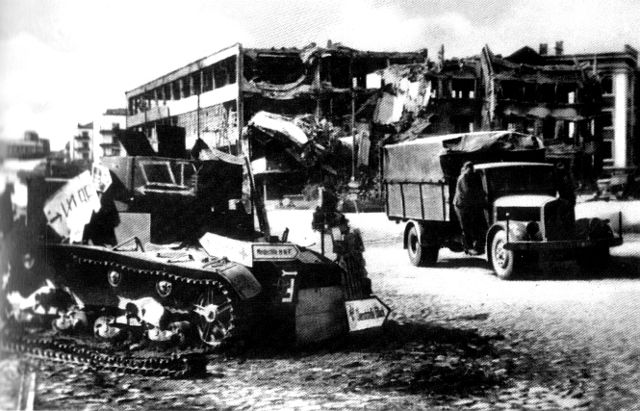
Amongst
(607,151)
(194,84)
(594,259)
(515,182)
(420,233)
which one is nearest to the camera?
(194,84)

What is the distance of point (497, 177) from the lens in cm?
815

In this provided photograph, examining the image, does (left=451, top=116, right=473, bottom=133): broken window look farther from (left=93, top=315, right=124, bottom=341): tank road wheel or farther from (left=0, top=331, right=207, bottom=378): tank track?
(left=93, top=315, right=124, bottom=341): tank road wheel

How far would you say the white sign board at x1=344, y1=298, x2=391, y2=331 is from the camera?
5273 millimetres

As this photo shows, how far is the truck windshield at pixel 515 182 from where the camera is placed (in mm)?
8055

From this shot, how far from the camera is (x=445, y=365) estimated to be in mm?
4809

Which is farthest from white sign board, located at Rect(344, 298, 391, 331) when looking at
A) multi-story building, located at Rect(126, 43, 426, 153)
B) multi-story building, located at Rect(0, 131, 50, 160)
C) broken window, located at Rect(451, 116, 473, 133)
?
broken window, located at Rect(451, 116, 473, 133)

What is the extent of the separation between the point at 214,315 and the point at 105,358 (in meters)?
0.87

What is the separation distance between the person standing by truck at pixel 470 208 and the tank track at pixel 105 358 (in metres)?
4.00

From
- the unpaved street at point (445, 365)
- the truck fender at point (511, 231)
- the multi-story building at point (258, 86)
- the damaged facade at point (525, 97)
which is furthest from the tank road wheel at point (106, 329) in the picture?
the truck fender at point (511, 231)

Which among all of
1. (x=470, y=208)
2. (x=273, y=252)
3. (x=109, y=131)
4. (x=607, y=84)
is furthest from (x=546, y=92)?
(x=109, y=131)

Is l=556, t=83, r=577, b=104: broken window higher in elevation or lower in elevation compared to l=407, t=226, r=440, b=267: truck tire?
higher

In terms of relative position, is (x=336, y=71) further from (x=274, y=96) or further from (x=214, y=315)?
(x=214, y=315)

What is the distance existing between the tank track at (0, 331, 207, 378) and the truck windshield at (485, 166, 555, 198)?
4562 mm

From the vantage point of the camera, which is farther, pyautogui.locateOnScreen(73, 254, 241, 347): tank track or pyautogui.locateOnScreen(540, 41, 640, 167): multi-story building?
pyautogui.locateOnScreen(540, 41, 640, 167): multi-story building
